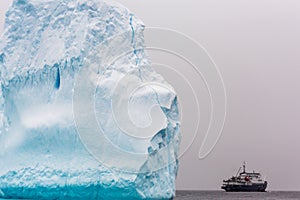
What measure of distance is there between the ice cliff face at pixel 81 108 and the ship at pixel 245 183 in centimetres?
3217

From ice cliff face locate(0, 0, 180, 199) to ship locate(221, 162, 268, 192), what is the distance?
32.2m

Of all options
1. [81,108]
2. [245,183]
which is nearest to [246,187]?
[245,183]

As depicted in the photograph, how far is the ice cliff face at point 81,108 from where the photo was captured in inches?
418

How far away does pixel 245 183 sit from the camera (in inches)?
1714

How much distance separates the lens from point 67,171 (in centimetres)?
1061

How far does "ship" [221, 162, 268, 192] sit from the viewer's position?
43562 mm

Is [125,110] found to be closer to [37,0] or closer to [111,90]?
[111,90]

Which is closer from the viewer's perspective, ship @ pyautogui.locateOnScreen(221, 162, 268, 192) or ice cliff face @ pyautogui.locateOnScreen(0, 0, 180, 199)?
ice cliff face @ pyautogui.locateOnScreen(0, 0, 180, 199)

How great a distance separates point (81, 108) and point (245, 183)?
34157 mm

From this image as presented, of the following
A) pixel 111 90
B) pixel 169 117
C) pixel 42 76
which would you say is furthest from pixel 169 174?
pixel 42 76

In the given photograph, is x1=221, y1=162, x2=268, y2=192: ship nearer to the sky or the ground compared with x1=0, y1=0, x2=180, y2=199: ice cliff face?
nearer to the ground

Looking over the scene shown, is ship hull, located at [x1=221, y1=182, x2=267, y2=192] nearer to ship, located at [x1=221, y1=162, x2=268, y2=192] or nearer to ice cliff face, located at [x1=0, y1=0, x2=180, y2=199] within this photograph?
ship, located at [x1=221, y1=162, x2=268, y2=192]

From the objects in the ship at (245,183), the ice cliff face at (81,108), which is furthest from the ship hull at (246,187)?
the ice cliff face at (81,108)

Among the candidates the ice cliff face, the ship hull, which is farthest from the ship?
the ice cliff face
